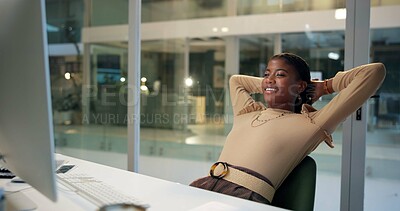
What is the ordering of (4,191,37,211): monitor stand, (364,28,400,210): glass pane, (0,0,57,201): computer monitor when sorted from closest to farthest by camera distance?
(0,0,57,201): computer monitor → (4,191,37,211): monitor stand → (364,28,400,210): glass pane

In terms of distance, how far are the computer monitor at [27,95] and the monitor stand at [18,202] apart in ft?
0.51

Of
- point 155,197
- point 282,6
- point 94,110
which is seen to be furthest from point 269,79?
point 94,110

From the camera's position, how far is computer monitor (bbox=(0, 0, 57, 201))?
2.06 ft

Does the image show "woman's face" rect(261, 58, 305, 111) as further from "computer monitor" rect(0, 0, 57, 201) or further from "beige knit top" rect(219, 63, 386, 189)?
"computer monitor" rect(0, 0, 57, 201)

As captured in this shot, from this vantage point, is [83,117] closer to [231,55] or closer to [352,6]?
[231,55]

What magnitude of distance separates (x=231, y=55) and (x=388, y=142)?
2.22 meters

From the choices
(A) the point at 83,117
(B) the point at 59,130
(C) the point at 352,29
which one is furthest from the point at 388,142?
(B) the point at 59,130

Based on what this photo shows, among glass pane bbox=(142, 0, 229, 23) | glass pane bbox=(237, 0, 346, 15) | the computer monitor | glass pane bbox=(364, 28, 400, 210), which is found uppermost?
glass pane bbox=(142, 0, 229, 23)

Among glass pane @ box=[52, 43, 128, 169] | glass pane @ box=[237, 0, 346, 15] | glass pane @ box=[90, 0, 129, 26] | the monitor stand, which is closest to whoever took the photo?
the monitor stand

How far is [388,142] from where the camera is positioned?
7.58 ft

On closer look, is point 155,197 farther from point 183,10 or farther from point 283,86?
point 183,10

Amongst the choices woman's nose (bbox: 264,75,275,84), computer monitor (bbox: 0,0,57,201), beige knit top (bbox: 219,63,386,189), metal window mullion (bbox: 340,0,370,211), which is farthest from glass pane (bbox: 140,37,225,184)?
computer monitor (bbox: 0,0,57,201)

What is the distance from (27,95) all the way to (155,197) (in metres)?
0.55

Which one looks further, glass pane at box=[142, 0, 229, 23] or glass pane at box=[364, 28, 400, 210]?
glass pane at box=[142, 0, 229, 23]
